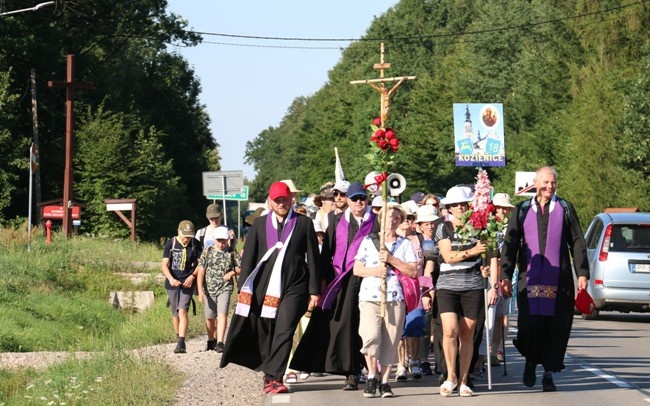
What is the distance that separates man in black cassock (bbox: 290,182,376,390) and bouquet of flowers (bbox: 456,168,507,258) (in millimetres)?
968

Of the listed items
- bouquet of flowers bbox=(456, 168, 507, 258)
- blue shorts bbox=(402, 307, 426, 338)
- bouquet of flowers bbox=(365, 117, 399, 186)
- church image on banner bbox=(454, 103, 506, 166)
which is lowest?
blue shorts bbox=(402, 307, 426, 338)

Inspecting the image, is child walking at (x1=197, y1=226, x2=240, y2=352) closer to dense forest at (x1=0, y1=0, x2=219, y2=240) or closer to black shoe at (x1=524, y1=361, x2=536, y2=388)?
black shoe at (x1=524, y1=361, x2=536, y2=388)

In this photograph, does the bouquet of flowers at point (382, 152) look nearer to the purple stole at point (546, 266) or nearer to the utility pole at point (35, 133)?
the purple stole at point (546, 266)

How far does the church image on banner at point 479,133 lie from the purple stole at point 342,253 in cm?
4466

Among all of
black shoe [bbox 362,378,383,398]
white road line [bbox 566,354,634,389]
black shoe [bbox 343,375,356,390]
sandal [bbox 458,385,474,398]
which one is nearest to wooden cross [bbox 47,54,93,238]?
white road line [bbox 566,354,634,389]

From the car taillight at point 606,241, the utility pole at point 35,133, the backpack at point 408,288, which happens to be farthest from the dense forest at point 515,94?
the backpack at point 408,288

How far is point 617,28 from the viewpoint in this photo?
2133 inches

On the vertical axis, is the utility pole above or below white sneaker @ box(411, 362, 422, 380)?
above

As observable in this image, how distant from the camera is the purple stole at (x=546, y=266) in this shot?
13.3m

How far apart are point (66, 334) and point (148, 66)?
53.0 m

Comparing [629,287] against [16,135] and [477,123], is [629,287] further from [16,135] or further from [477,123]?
[16,135]

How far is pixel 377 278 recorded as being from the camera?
13.2 meters

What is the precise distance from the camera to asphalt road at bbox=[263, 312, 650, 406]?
12.8 meters

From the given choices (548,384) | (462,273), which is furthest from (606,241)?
(462,273)
